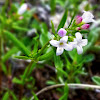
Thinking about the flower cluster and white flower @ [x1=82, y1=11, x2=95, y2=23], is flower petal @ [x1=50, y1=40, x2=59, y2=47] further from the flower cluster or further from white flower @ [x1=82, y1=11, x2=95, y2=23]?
white flower @ [x1=82, y1=11, x2=95, y2=23]

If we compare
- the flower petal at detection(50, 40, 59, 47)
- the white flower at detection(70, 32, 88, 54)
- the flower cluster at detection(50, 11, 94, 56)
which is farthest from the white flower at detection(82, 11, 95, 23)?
the flower petal at detection(50, 40, 59, 47)

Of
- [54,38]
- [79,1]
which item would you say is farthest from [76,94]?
[79,1]

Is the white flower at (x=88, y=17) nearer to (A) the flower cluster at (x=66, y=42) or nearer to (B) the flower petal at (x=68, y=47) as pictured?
(A) the flower cluster at (x=66, y=42)

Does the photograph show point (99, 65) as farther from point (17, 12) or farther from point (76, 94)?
point (17, 12)

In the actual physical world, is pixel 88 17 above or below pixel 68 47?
above

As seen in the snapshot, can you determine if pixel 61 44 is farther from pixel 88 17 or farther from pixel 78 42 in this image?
pixel 88 17

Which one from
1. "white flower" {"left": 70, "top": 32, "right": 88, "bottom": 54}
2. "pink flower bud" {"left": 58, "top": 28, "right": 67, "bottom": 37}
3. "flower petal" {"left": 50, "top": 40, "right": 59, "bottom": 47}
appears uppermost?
"pink flower bud" {"left": 58, "top": 28, "right": 67, "bottom": 37}

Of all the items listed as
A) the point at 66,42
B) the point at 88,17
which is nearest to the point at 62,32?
the point at 66,42

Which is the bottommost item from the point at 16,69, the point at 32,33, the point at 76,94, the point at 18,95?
the point at 76,94

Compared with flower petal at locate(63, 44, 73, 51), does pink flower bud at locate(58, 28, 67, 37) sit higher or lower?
higher

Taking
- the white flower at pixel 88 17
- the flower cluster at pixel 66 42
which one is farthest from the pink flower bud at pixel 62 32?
the white flower at pixel 88 17

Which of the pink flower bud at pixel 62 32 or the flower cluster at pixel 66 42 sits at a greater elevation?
the pink flower bud at pixel 62 32
